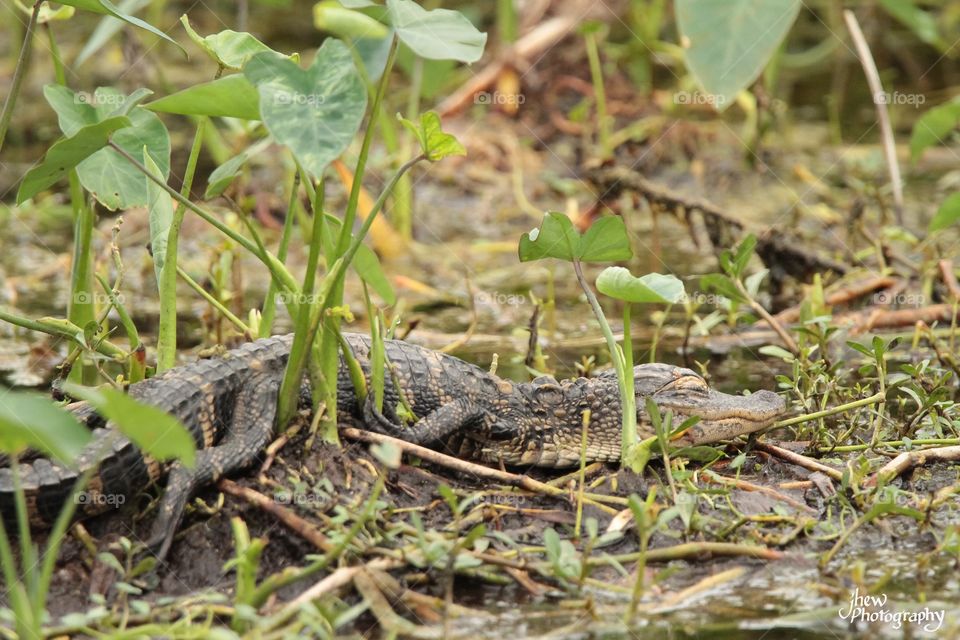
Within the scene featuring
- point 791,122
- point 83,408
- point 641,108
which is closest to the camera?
point 83,408

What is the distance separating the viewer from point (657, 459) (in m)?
3.68

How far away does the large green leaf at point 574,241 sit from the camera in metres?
3.43

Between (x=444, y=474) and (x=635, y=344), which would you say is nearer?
(x=444, y=474)

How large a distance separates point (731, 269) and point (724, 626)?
1589mm

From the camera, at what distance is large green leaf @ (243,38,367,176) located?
268cm

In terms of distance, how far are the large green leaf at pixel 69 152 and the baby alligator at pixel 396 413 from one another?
0.63 m

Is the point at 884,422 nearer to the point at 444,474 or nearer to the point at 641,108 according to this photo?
the point at 444,474

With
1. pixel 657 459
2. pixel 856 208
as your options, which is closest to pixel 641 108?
pixel 856 208
